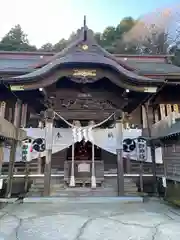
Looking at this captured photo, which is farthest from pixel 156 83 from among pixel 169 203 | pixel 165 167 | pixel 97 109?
pixel 169 203

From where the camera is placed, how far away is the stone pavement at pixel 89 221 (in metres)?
3.41

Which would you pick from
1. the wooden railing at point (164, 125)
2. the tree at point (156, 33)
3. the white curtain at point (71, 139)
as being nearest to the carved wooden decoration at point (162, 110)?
the wooden railing at point (164, 125)

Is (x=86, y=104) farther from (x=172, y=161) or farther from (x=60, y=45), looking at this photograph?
(x=60, y=45)

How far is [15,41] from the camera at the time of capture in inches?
1089

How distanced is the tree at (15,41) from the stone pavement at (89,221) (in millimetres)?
25172

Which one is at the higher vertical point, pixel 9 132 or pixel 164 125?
pixel 164 125

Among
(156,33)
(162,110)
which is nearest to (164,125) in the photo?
(162,110)

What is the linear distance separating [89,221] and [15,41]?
28906mm

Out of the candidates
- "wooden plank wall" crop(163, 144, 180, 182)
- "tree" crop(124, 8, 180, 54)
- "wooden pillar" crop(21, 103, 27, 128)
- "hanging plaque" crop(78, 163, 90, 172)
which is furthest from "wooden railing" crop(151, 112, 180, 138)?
"tree" crop(124, 8, 180, 54)

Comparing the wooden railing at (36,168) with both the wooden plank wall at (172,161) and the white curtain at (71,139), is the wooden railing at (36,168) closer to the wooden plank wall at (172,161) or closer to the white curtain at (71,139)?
the white curtain at (71,139)

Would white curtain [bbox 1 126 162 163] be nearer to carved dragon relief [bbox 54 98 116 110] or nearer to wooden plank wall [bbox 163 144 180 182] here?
carved dragon relief [bbox 54 98 116 110]

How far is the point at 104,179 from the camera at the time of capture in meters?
7.98

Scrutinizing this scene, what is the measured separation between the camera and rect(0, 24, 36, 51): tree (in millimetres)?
26250

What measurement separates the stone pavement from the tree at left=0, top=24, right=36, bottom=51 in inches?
991
